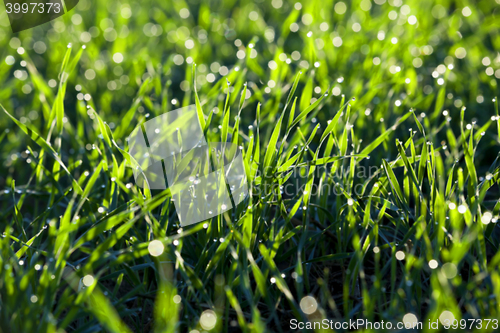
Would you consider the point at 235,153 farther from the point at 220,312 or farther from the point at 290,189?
the point at 220,312

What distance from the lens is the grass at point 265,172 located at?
83 centimetres

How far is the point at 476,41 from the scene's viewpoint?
1838 mm

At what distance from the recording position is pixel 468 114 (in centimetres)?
155

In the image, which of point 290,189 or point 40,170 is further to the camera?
point 290,189

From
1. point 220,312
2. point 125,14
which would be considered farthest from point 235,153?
point 125,14

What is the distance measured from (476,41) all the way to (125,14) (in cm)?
181

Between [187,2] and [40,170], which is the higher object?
[187,2]

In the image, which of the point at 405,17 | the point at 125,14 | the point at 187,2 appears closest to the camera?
A: the point at 405,17

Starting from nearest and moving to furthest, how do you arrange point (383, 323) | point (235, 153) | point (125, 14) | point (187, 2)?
1. point (383, 323)
2. point (235, 153)
3. point (125, 14)
4. point (187, 2)

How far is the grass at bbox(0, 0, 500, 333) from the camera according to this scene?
0.83m

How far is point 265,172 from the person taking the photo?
1.07 m

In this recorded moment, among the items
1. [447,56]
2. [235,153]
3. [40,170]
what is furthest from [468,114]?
[40,170]

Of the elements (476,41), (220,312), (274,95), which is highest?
(476,41)

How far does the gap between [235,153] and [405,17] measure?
1432mm
